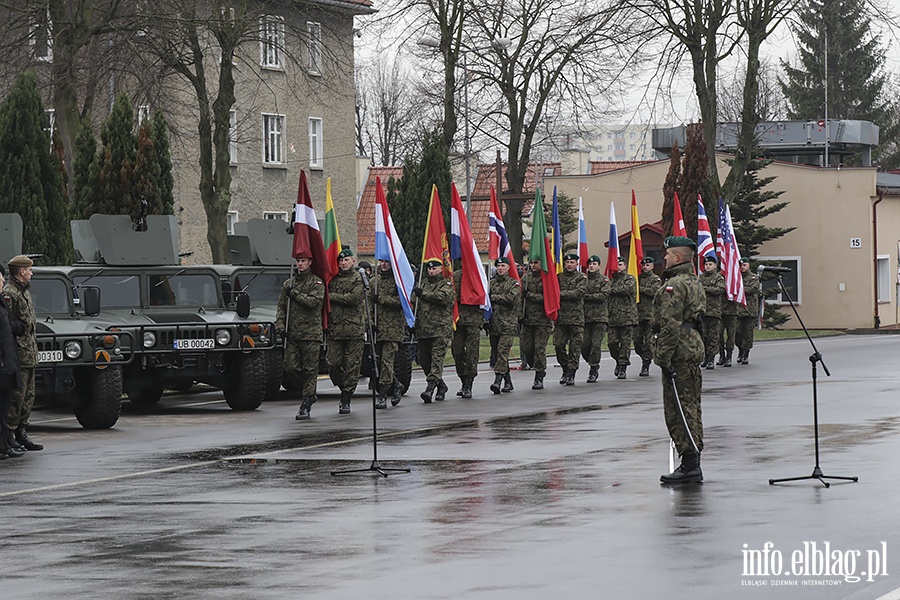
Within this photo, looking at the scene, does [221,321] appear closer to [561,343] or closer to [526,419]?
[526,419]

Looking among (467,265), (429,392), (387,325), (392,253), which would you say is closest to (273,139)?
(467,265)

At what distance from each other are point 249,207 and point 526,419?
103 ft

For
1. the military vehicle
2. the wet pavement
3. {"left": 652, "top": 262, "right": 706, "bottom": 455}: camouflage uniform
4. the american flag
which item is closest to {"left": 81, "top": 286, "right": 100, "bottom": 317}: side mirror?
the military vehicle

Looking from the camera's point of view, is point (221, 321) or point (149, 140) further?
point (149, 140)

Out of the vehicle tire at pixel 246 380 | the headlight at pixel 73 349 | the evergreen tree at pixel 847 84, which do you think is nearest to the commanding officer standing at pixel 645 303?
the vehicle tire at pixel 246 380

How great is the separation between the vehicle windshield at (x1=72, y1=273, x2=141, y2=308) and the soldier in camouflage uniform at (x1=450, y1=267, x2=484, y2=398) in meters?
4.17

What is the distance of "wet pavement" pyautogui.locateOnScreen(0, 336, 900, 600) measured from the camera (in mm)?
8000

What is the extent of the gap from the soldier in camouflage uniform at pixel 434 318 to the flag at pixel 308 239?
193cm


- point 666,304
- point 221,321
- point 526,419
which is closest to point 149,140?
point 221,321

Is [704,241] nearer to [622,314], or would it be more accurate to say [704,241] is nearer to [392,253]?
[622,314]

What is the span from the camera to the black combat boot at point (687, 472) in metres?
11.4

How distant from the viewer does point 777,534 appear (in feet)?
29.8

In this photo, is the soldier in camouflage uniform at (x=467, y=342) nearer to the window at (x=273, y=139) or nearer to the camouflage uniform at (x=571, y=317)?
the camouflage uniform at (x=571, y=317)

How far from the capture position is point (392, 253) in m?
19.6
